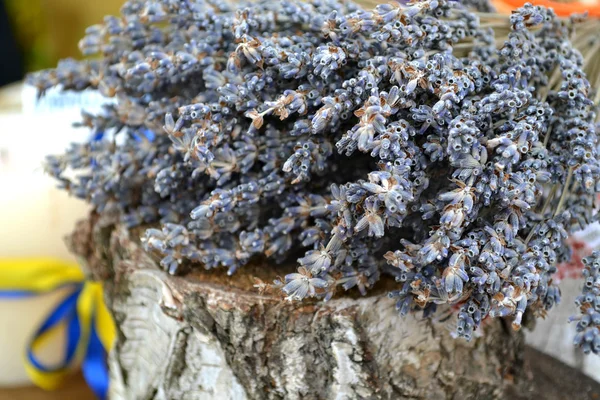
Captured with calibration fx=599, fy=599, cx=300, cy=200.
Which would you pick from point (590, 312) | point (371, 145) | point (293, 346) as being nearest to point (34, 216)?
point (293, 346)

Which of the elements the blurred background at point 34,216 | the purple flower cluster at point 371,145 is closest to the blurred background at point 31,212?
the blurred background at point 34,216

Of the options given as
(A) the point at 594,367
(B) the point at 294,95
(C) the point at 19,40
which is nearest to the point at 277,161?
(B) the point at 294,95

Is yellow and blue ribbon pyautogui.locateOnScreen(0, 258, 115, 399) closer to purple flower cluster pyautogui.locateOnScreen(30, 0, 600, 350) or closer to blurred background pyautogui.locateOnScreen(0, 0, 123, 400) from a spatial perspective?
blurred background pyautogui.locateOnScreen(0, 0, 123, 400)

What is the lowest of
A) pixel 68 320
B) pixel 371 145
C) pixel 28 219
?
pixel 68 320

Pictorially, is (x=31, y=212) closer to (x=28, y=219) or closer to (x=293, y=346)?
(x=28, y=219)

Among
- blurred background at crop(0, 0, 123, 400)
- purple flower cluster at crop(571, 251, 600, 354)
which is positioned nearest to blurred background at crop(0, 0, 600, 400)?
blurred background at crop(0, 0, 123, 400)

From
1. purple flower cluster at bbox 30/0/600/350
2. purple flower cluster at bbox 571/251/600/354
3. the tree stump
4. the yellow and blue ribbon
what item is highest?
purple flower cluster at bbox 30/0/600/350

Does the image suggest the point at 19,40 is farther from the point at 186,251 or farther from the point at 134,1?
the point at 186,251
